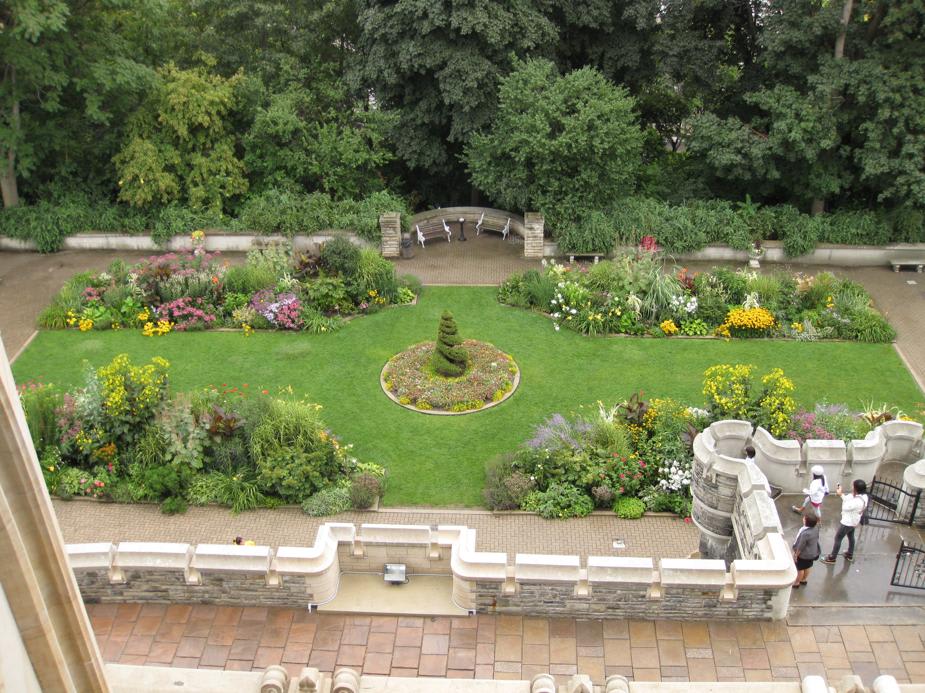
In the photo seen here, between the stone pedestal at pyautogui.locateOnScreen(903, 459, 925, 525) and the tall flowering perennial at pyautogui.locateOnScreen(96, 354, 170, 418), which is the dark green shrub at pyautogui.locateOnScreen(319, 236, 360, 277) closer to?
the tall flowering perennial at pyautogui.locateOnScreen(96, 354, 170, 418)

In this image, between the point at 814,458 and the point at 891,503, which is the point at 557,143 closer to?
the point at 814,458

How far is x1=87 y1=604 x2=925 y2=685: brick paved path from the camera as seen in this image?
34.6 ft

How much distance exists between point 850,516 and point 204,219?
1860 cm

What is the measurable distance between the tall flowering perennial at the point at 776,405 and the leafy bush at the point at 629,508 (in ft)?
8.29

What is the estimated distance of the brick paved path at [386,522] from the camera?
1386 cm

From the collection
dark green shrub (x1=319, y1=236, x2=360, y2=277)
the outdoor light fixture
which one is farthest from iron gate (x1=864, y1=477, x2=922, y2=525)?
dark green shrub (x1=319, y1=236, x2=360, y2=277)

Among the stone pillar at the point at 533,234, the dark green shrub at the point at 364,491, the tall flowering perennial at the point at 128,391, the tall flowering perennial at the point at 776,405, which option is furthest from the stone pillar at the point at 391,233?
the tall flowering perennial at the point at 776,405

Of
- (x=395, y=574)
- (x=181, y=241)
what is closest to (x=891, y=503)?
(x=395, y=574)

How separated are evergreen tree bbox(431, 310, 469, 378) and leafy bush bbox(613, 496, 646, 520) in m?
4.96

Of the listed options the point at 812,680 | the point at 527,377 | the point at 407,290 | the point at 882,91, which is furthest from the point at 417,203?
the point at 812,680

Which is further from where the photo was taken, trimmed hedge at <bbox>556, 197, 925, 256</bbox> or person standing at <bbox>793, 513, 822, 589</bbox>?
trimmed hedge at <bbox>556, 197, 925, 256</bbox>

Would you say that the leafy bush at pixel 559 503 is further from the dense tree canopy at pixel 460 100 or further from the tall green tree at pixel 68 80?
the tall green tree at pixel 68 80

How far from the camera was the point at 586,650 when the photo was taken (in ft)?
35.4

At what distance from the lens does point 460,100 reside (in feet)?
77.6
